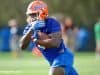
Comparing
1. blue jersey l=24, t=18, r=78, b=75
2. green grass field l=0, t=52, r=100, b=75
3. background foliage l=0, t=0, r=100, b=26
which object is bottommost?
green grass field l=0, t=52, r=100, b=75

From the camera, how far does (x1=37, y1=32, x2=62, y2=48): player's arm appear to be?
8.63m

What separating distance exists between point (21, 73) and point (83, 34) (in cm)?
2149

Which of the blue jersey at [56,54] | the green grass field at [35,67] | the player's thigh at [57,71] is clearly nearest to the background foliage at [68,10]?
the green grass field at [35,67]

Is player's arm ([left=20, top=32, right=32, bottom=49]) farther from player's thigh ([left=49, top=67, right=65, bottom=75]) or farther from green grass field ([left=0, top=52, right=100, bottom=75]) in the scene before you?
green grass field ([left=0, top=52, right=100, bottom=75])

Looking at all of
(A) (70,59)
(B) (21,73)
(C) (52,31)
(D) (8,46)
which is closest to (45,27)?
(C) (52,31)

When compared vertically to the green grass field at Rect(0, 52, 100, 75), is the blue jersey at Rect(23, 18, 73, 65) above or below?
above

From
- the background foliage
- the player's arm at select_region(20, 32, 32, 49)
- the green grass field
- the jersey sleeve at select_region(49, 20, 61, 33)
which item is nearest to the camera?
the player's arm at select_region(20, 32, 32, 49)

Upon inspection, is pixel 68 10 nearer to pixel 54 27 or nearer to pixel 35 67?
pixel 35 67

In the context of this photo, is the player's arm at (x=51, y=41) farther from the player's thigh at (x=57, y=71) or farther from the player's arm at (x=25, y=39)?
the player's thigh at (x=57, y=71)

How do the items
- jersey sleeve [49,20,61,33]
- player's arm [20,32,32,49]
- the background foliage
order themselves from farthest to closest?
the background foliage → jersey sleeve [49,20,61,33] → player's arm [20,32,32,49]

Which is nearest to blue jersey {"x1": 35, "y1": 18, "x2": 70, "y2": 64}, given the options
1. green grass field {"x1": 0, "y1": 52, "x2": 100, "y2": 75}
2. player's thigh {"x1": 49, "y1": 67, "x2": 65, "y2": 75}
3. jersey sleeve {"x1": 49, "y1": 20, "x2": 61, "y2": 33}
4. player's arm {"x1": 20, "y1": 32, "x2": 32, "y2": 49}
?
jersey sleeve {"x1": 49, "y1": 20, "x2": 61, "y2": 33}

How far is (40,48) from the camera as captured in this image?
8.98 metres

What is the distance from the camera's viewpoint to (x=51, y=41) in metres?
8.69

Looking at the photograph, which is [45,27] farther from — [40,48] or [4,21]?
[4,21]
